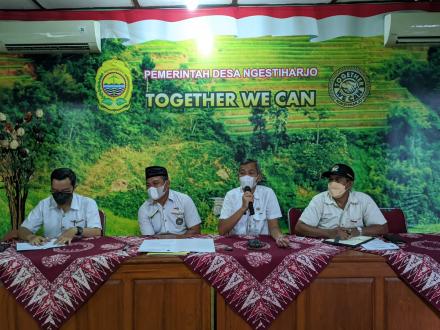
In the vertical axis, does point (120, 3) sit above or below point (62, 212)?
Result: above

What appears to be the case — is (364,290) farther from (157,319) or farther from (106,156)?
(106,156)

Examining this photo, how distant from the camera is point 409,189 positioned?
414 cm

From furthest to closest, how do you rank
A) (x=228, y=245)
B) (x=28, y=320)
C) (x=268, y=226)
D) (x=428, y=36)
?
(x=428, y=36) → (x=268, y=226) → (x=228, y=245) → (x=28, y=320)

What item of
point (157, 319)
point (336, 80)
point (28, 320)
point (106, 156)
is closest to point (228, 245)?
point (157, 319)

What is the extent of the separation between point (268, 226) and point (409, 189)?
1607 millimetres

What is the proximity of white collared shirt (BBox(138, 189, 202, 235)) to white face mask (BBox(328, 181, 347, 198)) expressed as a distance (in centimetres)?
116

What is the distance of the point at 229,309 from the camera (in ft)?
8.03

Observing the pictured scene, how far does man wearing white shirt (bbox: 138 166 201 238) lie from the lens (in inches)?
137

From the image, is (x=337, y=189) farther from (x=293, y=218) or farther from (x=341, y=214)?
(x=293, y=218)

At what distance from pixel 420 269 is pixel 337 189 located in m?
1.00

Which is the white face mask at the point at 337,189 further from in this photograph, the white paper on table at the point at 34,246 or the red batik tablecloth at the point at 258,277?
the white paper on table at the point at 34,246

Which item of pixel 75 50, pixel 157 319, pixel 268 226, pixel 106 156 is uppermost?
pixel 75 50

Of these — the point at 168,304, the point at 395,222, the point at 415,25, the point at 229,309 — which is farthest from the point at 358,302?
the point at 415,25


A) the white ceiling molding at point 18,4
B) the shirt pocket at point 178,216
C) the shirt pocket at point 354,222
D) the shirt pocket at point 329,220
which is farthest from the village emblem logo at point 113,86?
the shirt pocket at point 354,222
